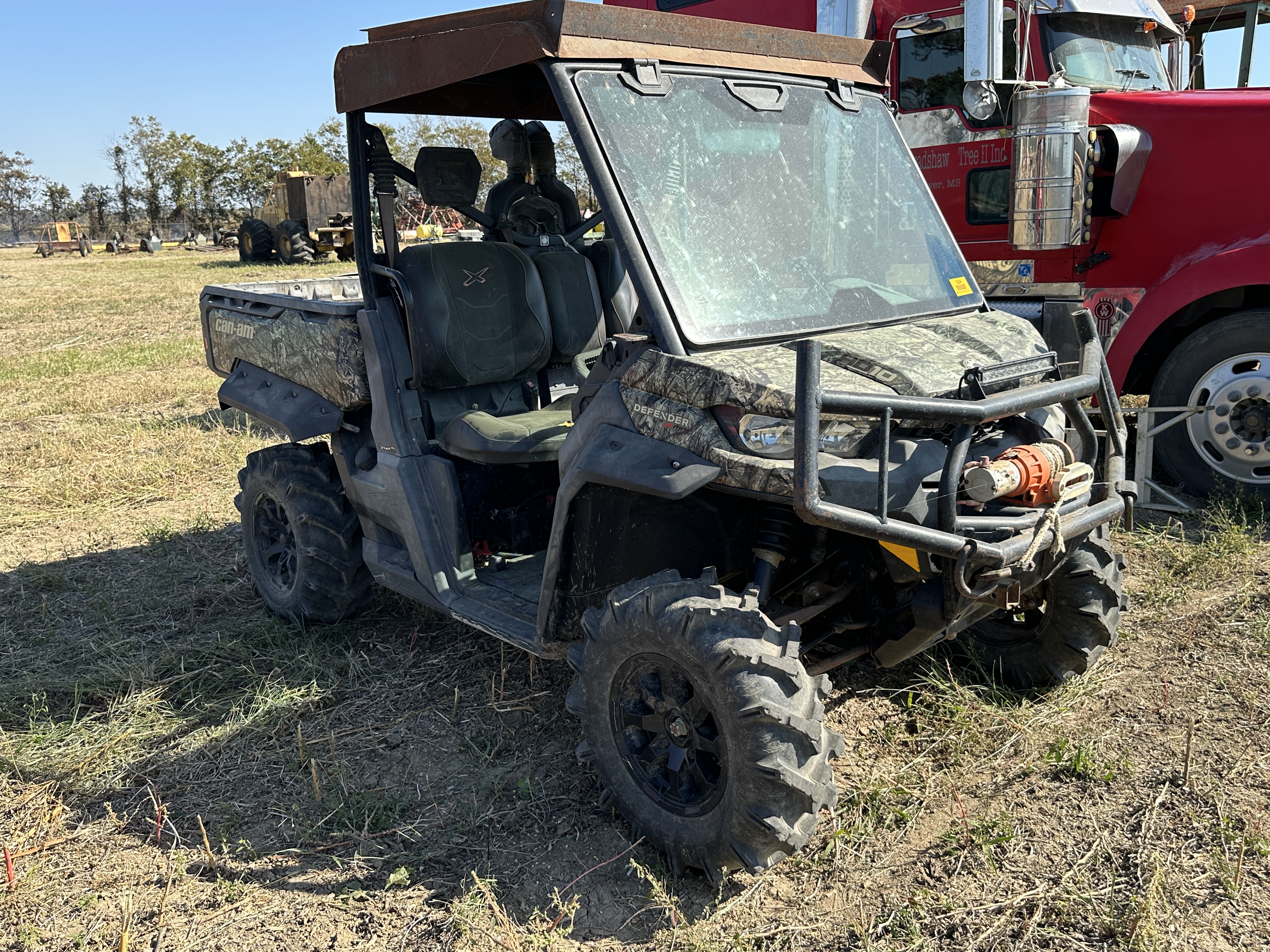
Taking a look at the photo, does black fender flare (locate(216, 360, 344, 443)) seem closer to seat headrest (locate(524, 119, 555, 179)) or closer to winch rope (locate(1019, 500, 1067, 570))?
seat headrest (locate(524, 119, 555, 179))

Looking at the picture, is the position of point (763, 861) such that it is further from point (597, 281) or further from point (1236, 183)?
point (1236, 183)

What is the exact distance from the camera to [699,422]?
111 inches

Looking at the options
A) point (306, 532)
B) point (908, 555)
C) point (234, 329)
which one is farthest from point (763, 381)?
point (234, 329)

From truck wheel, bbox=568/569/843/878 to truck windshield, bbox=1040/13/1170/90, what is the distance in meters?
4.67

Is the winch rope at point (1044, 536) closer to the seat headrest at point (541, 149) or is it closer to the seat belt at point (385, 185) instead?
the seat belt at point (385, 185)

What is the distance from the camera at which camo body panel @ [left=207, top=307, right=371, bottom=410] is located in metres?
4.08

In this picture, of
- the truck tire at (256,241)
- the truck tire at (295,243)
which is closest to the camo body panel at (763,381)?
the truck tire at (295,243)

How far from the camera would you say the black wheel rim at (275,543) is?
15.4ft

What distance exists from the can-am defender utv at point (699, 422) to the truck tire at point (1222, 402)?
8.03ft

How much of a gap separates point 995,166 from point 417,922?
5269 millimetres

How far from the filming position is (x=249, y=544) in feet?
16.0

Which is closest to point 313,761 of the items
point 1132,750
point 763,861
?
point 763,861

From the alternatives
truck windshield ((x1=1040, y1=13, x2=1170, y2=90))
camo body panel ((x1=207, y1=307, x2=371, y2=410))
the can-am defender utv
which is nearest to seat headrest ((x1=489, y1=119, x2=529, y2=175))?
the can-am defender utv

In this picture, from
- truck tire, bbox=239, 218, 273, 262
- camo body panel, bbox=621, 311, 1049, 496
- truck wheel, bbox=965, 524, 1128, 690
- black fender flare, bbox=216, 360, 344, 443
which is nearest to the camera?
camo body panel, bbox=621, 311, 1049, 496
